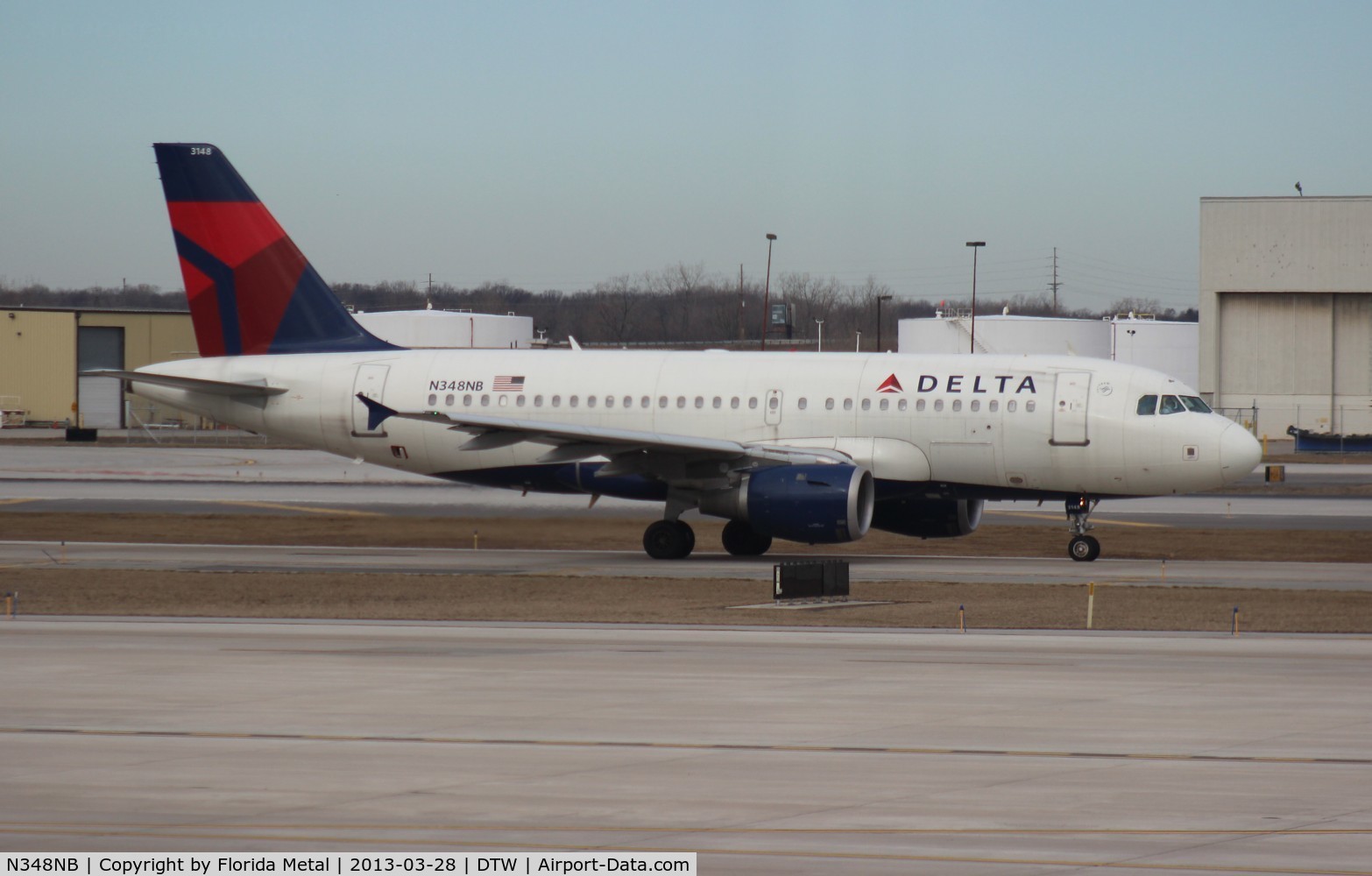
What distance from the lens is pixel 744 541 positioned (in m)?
33.8

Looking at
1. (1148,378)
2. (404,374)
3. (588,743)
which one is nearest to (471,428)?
(404,374)

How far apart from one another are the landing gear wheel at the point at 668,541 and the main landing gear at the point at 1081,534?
7660 mm

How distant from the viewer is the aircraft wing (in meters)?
31.1

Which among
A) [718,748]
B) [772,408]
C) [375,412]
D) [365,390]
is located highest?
[365,390]

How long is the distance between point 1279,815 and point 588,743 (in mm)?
5404

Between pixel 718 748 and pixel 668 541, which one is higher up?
pixel 668 541

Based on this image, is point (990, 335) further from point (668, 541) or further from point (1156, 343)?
point (668, 541)

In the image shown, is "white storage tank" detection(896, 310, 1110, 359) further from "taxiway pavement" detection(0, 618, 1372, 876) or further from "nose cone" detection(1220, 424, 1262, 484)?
"taxiway pavement" detection(0, 618, 1372, 876)

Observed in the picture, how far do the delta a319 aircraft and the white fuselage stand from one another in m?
0.04

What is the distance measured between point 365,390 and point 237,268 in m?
4.19

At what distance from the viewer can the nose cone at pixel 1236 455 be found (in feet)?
101

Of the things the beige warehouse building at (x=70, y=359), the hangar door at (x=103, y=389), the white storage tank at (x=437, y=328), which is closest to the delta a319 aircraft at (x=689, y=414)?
the white storage tank at (x=437, y=328)

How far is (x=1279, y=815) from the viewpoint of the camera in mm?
10523

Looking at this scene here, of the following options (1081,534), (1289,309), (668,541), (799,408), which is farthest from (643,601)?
(1289,309)
